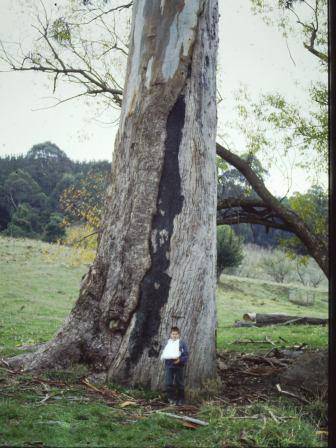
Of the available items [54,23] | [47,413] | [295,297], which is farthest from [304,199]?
[295,297]

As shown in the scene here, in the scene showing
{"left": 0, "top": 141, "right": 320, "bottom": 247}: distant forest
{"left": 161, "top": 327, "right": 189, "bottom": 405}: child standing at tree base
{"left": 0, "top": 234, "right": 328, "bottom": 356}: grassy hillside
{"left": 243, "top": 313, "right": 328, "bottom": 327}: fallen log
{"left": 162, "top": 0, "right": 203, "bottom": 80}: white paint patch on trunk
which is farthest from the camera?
{"left": 0, "top": 141, "right": 320, "bottom": 247}: distant forest

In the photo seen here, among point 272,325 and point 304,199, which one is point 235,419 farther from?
point 272,325

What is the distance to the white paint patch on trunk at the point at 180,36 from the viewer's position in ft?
20.4

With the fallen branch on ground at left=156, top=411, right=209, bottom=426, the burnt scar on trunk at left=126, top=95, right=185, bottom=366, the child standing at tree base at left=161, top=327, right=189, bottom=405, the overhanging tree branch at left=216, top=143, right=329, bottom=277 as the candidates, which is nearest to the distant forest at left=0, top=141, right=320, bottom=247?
the overhanging tree branch at left=216, top=143, right=329, bottom=277

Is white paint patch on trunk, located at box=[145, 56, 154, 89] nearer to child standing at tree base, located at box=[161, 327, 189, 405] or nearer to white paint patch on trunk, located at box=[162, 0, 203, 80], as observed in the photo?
white paint patch on trunk, located at box=[162, 0, 203, 80]

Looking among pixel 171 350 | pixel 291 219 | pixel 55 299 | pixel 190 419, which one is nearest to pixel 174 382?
pixel 171 350

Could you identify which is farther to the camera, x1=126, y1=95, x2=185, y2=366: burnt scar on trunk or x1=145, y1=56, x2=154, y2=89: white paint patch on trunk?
x1=145, y1=56, x2=154, y2=89: white paint patch on trunk

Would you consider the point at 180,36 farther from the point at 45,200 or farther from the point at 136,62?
the point at 45,200

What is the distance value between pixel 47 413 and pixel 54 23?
11.7 metres

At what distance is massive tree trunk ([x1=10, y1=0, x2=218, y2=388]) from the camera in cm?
564

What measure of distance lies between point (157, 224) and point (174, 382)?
6.50 feet

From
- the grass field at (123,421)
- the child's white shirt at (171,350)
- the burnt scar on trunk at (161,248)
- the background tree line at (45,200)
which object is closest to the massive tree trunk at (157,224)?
the burnt scar on trunk at (161,248)

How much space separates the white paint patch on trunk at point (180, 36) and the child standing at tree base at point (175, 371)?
368 centimetres

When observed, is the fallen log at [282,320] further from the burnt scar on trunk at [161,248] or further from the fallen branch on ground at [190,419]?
the fallen branch on ground at [190,419]
